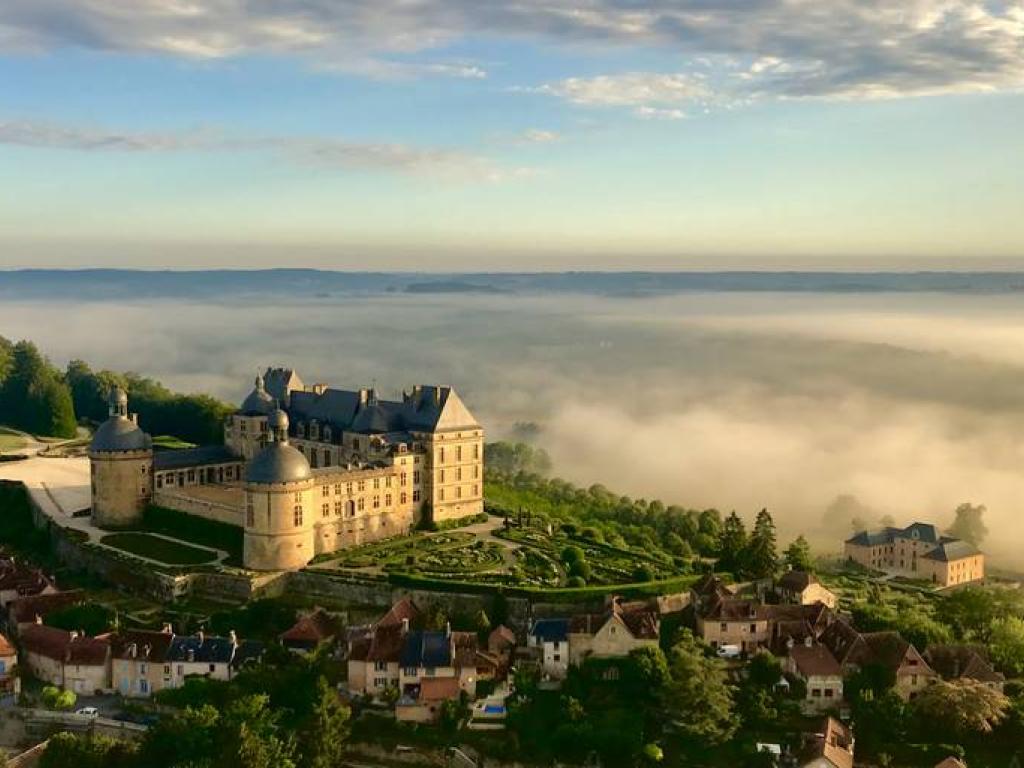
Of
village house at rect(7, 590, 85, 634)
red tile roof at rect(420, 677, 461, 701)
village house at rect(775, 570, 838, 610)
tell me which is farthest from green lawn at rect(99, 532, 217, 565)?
village house at rect(775, 570, 838, 610)

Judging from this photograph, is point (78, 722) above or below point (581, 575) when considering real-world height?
below

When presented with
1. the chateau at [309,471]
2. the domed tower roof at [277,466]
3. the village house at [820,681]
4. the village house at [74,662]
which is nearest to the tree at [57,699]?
the village house at [74,662]

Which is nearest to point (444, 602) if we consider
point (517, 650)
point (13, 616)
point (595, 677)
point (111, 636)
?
point (517, 650)

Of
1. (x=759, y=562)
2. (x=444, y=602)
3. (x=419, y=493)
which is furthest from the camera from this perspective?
(x=419, y=493)

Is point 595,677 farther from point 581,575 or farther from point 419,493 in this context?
point 419,493

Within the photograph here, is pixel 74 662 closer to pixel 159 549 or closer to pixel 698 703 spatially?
pixel 159 549

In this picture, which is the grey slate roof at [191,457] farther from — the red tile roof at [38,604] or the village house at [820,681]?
the village house at [820,681]
